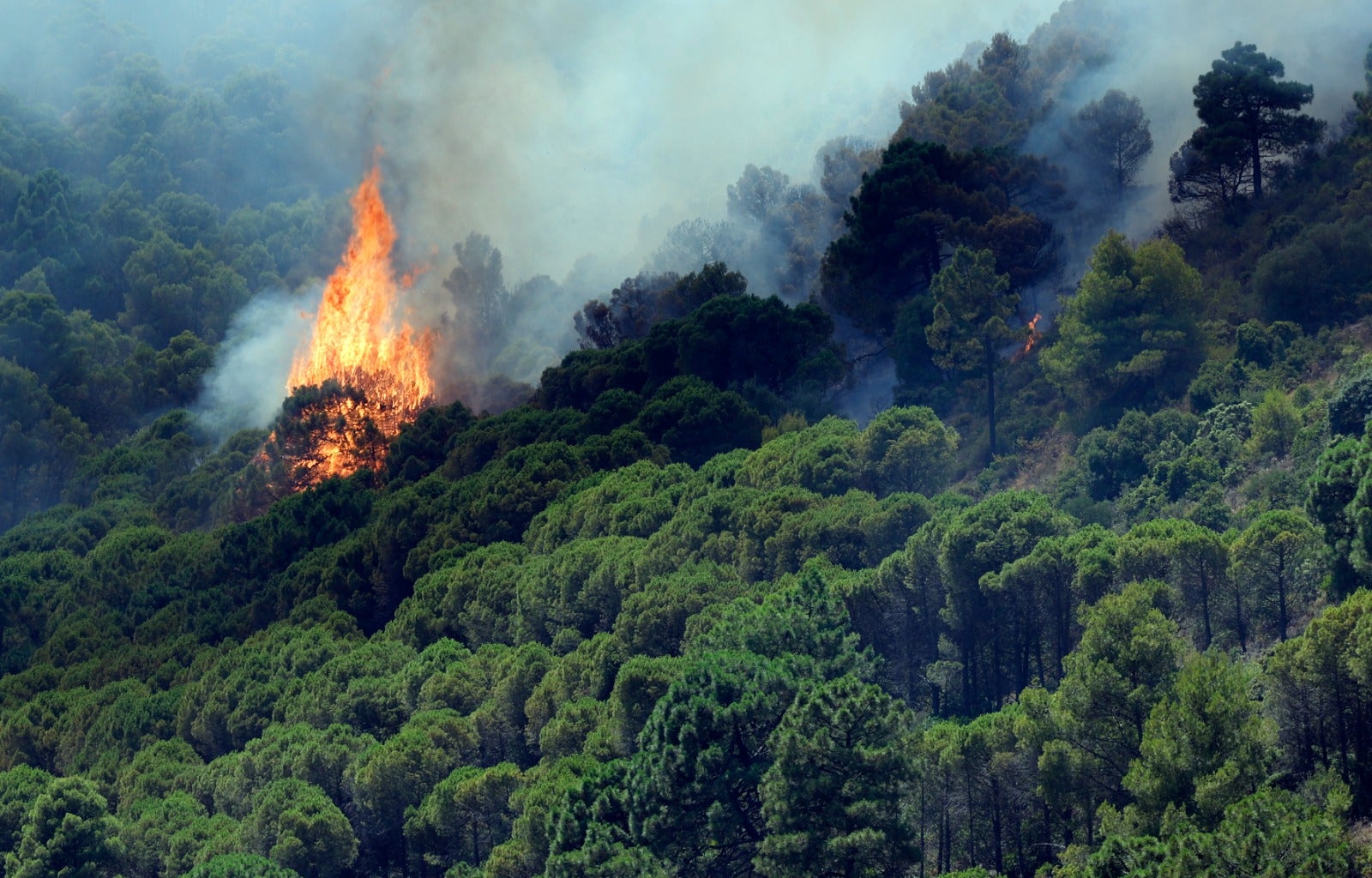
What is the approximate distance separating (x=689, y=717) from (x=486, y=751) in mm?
17588

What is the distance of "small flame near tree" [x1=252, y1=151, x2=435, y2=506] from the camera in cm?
12238

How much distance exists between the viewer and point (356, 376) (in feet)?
422

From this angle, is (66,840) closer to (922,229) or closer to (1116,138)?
(922,229)

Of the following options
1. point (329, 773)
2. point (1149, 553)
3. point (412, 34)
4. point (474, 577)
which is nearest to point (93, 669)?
point (474, 577)

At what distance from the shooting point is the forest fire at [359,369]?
12244cm

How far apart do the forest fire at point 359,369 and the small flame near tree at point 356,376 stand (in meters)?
0.05

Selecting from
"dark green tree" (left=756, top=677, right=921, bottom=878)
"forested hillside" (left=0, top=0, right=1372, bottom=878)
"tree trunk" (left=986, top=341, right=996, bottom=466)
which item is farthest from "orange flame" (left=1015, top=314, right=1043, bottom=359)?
"dark green tree" (left=756, top=677, right=921, bottom=878)

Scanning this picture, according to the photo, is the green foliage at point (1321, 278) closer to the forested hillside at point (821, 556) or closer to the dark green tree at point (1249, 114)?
the forested hillside at point (821, 556)

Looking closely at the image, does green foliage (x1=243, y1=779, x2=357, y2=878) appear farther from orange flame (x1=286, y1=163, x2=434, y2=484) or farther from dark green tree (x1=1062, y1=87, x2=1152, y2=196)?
dark green tree (x1=1062, y1=87, x2=1152, y2=196)

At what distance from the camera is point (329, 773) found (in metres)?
75.4

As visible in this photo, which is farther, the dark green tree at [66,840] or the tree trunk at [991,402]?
the tree trunk at [991,402]

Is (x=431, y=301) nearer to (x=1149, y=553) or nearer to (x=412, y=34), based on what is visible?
(x=412, y=34)

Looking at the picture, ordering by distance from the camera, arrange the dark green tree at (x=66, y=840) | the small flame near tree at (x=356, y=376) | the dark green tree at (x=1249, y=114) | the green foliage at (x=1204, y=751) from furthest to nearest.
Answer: the small flame near tree at (x=356, y=376) → the dark green tree at (x=1249, y=114) → the dark green tree at (x=66, y=840) → the green foliage at (x=1204, y=751)

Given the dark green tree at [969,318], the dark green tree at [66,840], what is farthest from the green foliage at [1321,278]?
the dark green tree at [66,840]
